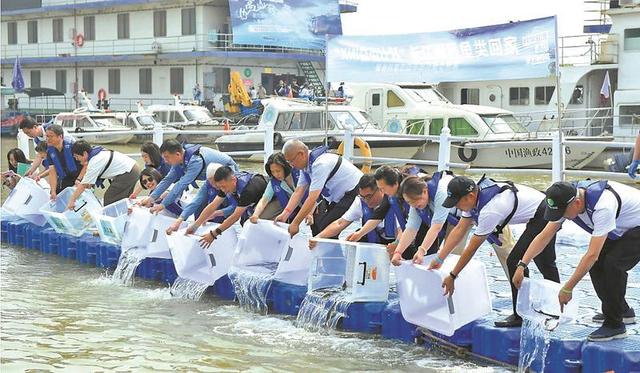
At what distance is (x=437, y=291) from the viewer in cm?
778

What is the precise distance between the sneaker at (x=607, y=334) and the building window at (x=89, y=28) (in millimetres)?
46822

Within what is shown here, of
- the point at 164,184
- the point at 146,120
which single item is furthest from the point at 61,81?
the point at 164,184

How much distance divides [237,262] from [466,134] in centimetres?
1728

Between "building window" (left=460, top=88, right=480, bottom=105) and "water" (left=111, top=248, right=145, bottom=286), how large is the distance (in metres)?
22.7

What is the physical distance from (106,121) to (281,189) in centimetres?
2987

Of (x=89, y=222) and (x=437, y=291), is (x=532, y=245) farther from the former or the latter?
(x=89, y=222)

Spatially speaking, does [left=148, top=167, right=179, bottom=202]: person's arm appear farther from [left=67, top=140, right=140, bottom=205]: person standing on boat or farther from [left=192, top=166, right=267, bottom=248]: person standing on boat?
[left=67, top=140, right=140, bottom=205]: person standing on boat

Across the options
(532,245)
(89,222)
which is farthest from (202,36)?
(532,245)

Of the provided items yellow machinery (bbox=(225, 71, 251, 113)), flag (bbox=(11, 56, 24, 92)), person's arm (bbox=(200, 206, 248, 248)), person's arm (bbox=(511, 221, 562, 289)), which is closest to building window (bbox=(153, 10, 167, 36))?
flag (bbox=(11, 56, 24, 92))

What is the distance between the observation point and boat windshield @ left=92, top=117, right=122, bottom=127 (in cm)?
3859

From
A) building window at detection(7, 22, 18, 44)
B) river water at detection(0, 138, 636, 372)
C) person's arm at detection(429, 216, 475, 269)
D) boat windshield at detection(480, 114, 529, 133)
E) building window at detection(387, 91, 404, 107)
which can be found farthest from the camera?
building window at detection(7, 22, 18, 44)

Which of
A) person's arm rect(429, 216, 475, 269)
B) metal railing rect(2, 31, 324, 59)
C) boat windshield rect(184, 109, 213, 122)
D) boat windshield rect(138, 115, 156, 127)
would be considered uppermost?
metal railing rect(2, 31, 324, 59)

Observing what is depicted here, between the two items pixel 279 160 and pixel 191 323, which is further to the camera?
pixel 279 160

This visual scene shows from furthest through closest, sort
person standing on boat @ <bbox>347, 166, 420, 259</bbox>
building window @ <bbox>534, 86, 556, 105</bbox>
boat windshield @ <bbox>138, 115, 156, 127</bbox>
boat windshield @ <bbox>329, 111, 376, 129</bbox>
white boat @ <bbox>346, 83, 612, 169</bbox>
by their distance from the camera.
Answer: boat windshield @ <bbox>138, 115, 156, 127</bbox> < building window @ <bbox>534, 86, 556, 105</bbox> < boat windshield @ <bbox>329, 111, 376, 129</bbox> < white boat @ <bbox>346, 83, 612, 169</bbox> < person standing on boat @ <bbox>347, 166, 420, 259</bbox>
